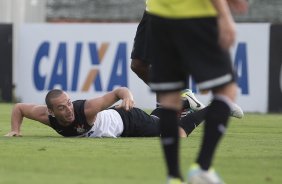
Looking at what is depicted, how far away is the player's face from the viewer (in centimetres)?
1091

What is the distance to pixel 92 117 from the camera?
37.2 feet

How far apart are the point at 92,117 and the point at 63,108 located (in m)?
0.48

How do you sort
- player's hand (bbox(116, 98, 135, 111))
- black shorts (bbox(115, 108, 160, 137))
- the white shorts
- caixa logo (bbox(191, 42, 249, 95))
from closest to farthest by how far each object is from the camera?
player's hand (bbox(116, 98, 135, 111))
the white shorts
black shorts (bbox(115, 108, 160, 137))
caixa logo (bbox(191, 42, 249, 95))

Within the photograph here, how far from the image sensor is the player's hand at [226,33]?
6590mm

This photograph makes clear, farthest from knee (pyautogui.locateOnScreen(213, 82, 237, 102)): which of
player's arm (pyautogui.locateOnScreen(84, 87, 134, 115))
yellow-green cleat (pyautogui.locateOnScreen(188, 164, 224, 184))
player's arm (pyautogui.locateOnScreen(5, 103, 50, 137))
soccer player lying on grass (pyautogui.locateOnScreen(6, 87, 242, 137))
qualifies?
player's arm (pyautogui.locateOnScreen(5, 103, 50, 137))

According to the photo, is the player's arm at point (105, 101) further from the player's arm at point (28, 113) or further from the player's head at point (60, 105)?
the player's arm at point (28, 113)

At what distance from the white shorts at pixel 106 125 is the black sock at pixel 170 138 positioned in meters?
4.76

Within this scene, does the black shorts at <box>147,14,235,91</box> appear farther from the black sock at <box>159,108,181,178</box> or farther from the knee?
the black sock at <box>159,108,181,178</box>

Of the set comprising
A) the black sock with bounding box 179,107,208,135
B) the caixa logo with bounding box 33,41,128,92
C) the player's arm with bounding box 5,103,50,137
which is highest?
the player's arm with bounding box 5,103,50,137

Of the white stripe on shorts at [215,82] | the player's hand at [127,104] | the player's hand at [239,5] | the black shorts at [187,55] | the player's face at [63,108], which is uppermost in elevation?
the player's hand at [239,5]

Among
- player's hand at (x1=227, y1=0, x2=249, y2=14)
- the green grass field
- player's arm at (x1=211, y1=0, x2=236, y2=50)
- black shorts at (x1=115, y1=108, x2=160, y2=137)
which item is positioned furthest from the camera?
black shorts at (x1=115, y1=108, x2=160, y2=137)

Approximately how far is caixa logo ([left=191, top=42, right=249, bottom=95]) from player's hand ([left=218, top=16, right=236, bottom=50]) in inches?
492

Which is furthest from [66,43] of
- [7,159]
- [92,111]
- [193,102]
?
[7,159]

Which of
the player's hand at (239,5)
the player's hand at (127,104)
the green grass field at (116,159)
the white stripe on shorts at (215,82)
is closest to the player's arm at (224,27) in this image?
the white stripe on shorts at (215,82)
